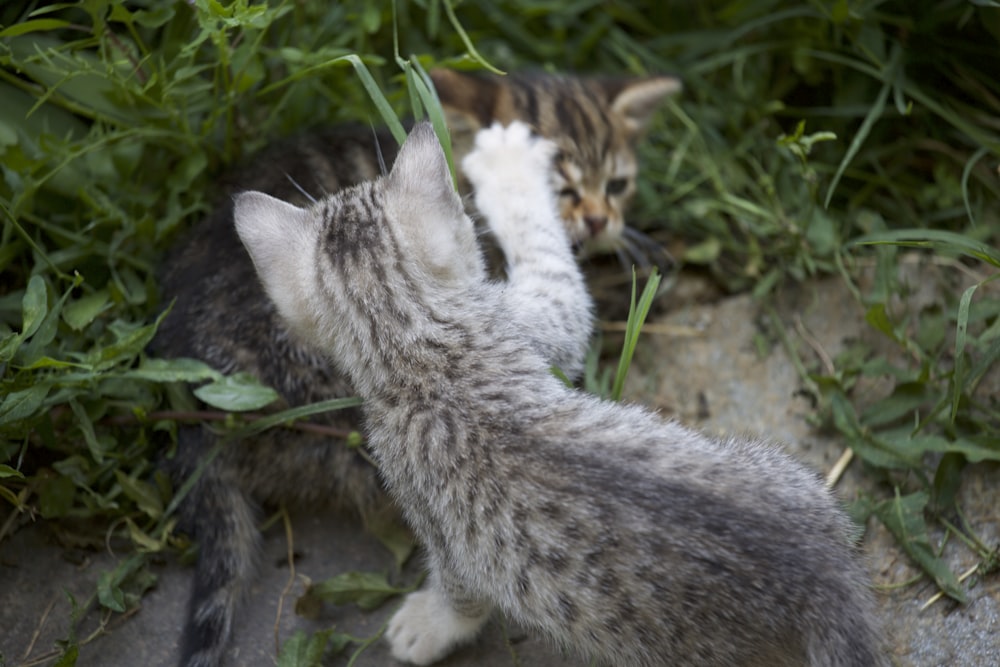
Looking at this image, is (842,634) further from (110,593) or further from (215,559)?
(110,593)

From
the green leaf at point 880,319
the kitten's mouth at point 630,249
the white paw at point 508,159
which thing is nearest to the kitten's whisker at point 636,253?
the kitten's mouth at point 630,249

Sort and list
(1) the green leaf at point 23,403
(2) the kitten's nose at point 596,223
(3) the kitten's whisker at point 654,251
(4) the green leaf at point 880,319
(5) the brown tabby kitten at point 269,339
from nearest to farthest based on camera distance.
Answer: (1) the green leaf at point 23,403, (5) the brown tabby kitten at point 269,339, (4) the green leaf at point 880,319, (2) the kitten's nose at point 596,223, (3) the kitten's whisker at point 654,251

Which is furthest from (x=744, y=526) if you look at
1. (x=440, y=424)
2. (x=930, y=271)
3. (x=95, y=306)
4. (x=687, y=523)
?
(x=95, y=306)

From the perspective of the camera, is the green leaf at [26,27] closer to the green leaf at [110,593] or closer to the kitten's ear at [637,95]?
the green leaf at [110,593]

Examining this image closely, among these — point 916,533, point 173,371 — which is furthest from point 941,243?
point 173,371

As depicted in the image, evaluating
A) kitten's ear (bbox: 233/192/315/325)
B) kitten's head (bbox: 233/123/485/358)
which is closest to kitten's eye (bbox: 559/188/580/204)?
kitten's head (bbox: 233/123/485/358)

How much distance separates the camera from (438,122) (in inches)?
82.2

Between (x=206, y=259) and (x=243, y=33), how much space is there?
0.55m

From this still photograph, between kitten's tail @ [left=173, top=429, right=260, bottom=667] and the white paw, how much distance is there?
90 cm

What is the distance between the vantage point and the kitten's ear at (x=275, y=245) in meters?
1.89

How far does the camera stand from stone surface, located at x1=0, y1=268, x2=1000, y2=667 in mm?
2014

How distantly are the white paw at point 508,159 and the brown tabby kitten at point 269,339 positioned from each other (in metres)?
0.16

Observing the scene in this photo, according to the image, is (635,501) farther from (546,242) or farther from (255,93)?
(255,93)

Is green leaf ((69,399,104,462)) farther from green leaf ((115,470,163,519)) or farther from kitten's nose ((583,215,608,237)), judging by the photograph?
kitten's nose ((583,215,608,237))
